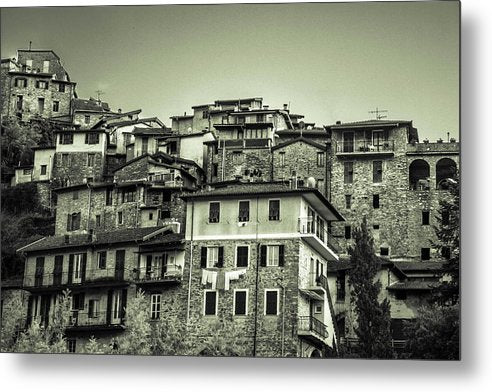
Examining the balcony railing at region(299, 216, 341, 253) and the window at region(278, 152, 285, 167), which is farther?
the window at region(278, 152, 285, 167)

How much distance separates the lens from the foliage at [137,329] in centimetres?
1039

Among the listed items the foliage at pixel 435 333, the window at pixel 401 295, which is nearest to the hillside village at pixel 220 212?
the window at pixel 401 295

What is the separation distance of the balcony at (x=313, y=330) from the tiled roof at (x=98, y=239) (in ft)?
5.48

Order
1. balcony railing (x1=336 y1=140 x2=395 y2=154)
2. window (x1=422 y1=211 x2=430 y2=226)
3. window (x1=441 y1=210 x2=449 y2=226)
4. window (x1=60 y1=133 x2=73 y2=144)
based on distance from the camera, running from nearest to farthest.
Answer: window (x1=441 y1=210 x2=449 y2=226)
window (x1=422 y1=211 x2=430 y2=226)
balcony railing (x1=336 y1=140 x2=395 y2=154)
window (x1=60 y1=133 x2=73 y2=144)

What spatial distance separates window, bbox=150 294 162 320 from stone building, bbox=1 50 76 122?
1997 millimetres

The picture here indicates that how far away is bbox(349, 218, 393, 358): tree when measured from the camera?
33.0 feet

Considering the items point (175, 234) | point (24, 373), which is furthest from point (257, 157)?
point (24, 373)

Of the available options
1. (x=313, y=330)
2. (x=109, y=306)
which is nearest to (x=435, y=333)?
(x=313, y=330)

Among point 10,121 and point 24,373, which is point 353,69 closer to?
point 10,121

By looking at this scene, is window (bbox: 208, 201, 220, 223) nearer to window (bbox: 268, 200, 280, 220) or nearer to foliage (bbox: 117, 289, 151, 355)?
window (bbox: 268, 200, 280, 220)

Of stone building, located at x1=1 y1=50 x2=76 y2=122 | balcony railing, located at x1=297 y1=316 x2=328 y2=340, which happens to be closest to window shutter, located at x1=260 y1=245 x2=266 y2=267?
balcony railing, located at x1=297 y1=316 x2=328 y2=340

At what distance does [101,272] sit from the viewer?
10.9 metres

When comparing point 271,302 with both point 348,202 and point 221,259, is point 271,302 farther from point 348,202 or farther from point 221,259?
point 348,202

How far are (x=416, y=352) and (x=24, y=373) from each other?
11.5ft
